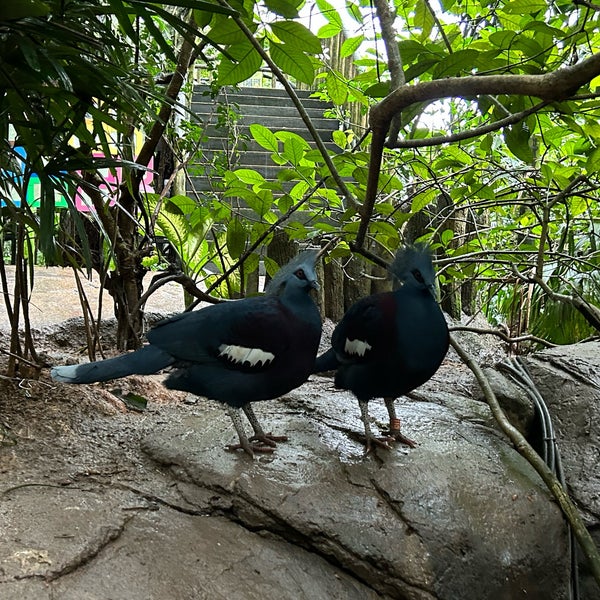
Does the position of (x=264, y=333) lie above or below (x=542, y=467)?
above

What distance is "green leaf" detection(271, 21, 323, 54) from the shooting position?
1713 millimetres

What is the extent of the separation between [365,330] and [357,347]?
0.07 metres

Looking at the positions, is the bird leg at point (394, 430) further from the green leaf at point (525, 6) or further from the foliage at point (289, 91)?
the green leaf at point (525, 6)

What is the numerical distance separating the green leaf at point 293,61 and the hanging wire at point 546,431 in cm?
183

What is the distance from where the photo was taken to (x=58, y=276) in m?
4.92

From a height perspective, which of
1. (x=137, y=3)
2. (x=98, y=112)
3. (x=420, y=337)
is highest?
(x=137, y=3)

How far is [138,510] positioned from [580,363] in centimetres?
220

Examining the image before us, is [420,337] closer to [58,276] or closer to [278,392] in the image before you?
[278,392]

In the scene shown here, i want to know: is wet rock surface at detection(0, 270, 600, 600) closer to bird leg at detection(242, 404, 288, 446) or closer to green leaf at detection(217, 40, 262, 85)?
bird leg at detection(242, 404, 288, 446)

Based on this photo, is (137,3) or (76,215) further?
(76,215)

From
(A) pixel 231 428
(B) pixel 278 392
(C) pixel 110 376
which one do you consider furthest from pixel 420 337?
(C) pixel 110 376

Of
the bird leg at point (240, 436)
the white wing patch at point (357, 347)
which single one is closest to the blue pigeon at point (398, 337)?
the white wing patch at point (357, 347)

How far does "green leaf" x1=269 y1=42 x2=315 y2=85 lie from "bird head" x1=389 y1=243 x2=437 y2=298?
75cm

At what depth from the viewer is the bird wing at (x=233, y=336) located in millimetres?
2053
